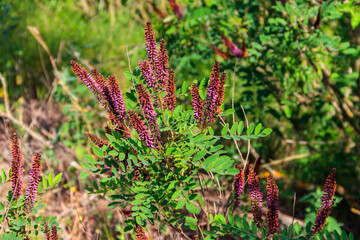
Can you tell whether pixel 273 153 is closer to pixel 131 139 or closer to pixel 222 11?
pixel 222 11

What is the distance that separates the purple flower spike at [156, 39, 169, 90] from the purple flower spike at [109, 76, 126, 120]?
15 centimetres

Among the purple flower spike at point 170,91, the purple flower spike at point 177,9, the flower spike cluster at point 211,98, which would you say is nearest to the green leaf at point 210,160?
the flower spike cluster at point 211,98

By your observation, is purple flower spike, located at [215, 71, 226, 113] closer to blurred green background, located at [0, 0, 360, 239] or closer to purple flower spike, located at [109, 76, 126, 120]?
purple flower spike, located at [109, 76, 126, 120]

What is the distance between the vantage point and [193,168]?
161cm

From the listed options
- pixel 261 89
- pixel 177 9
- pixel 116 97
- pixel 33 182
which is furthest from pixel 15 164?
pixel 261 89

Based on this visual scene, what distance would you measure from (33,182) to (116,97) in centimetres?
50

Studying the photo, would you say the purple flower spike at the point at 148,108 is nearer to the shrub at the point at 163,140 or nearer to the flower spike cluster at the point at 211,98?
the shrub at the point at 163,140

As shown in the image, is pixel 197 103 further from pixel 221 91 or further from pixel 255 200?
pixel 255 200

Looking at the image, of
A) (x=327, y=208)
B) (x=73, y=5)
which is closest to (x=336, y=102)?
(x=327, y=208)

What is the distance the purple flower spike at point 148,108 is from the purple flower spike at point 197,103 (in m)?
0.15

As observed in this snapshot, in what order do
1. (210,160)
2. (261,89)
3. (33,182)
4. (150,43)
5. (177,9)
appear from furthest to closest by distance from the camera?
1. (261,89)
2. (177,9)
3. (33,182)
4. (210,160)
5. (150,43)

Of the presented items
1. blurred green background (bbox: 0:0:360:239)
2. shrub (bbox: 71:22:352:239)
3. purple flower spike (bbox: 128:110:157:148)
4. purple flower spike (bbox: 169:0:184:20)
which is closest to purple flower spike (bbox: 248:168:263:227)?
shrub (bbox: 71:22:352:239)

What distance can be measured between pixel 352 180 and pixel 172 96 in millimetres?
2454

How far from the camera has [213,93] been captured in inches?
55.4
